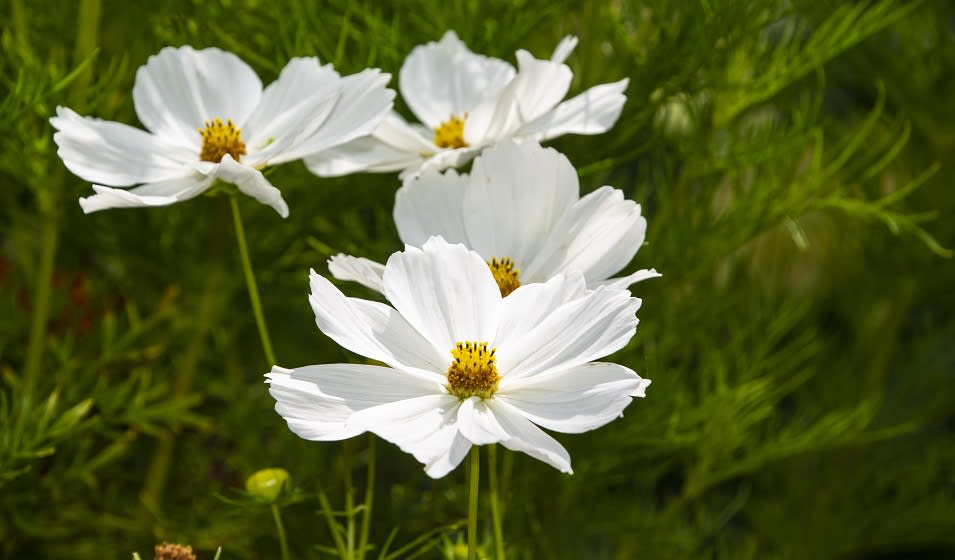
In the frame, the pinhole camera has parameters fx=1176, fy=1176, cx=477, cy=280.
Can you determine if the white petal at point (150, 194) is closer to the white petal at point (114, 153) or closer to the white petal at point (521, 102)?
the white petal at point (114, 153)

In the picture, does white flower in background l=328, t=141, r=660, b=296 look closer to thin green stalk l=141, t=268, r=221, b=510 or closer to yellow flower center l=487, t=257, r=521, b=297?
yellow flower center l=487, t=257, r=521, b=297

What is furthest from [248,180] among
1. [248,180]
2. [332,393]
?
[332,393]

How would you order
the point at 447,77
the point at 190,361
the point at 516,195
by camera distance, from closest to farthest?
1. the point at 516,195
2. the point at 447,77
3. the point at 190,361

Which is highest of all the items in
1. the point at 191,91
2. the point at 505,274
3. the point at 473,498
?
the point at 191,91

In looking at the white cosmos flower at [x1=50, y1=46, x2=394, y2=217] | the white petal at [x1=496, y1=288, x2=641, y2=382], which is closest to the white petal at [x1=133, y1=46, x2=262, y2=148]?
the white cosmos flower at [x1=50, y1=46, x2=394, y2=217]

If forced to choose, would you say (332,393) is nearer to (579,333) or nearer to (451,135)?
(579,333)

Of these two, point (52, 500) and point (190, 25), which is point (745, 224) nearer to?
point (190, 25)

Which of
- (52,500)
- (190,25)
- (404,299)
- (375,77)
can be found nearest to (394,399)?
(404,299)
